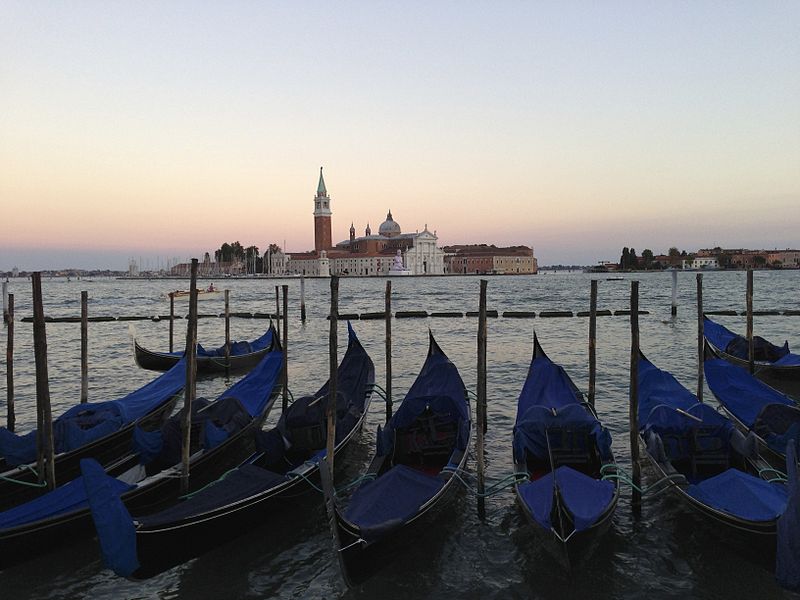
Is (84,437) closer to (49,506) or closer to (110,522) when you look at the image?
(49,506)

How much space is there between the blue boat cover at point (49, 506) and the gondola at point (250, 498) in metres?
0.46

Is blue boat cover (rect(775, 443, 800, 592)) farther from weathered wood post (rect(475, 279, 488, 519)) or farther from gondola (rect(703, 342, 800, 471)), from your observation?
weathered wood post (rect(475, 279, 488, 519))

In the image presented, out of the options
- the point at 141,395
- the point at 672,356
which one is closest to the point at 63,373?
the point at 141,395

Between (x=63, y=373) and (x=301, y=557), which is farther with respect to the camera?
(x=63, y=373)

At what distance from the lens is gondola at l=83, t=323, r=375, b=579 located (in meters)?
3.41

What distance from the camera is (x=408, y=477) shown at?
14.2 ft

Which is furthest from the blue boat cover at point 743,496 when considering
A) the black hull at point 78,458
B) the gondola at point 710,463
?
the black hull at point 78,458

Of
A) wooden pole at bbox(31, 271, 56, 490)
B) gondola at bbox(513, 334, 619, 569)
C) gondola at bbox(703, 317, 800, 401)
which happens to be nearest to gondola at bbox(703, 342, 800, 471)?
gondola at bbox(513, 334, 619, 569)

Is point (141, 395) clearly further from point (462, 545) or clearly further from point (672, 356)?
point (672, 356)

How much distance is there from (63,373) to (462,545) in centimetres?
1069

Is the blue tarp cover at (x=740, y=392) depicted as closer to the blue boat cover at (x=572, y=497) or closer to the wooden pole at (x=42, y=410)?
the blue boat cover at (x=572, y=497)

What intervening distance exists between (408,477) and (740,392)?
4.49 m

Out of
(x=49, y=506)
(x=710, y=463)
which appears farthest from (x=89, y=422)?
(x=710, y=463)

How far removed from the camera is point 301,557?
13.5 feet
